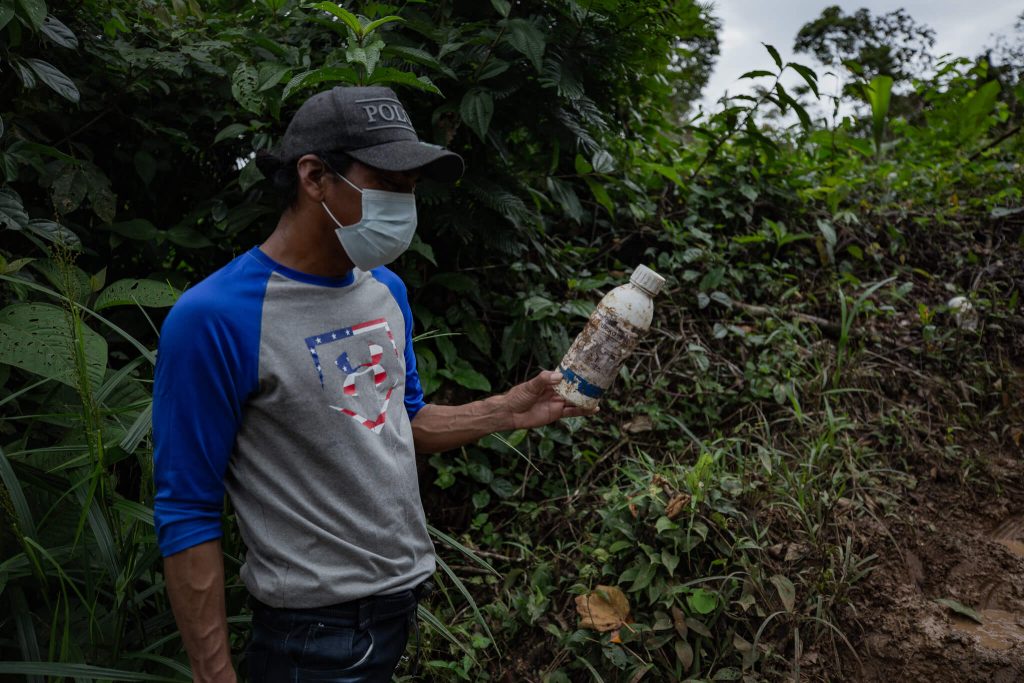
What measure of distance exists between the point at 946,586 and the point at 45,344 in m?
3.05

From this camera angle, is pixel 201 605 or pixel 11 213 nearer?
pixel 201 605

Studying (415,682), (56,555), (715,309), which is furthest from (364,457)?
(715,309)

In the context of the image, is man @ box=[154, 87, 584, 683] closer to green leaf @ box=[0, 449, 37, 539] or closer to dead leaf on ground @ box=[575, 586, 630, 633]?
green leaf @ box=[0, 449, 37, 539]

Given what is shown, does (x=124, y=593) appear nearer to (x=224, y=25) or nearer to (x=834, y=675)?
(x=834, y=675)

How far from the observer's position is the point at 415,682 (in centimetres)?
268

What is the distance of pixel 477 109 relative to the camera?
106 inches

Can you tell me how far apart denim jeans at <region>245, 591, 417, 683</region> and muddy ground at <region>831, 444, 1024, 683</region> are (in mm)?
1671

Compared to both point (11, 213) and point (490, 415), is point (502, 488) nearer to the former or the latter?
point (490, 415)

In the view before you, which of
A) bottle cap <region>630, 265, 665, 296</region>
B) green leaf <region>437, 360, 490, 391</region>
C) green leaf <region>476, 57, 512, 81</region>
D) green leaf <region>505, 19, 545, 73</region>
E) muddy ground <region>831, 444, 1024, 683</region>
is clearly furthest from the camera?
green leaf <region>437, 360, 490, 391</region>

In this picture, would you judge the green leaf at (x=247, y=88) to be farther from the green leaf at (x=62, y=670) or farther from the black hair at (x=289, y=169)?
the green leaf at (x=62, y=670)

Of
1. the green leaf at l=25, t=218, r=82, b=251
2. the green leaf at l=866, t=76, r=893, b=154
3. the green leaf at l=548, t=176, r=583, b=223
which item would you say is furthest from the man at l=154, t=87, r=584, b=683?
the green leaf at l=866, t=76, r=893, b=154

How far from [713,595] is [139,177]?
274 centimetres

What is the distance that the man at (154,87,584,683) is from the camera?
4.69 feet

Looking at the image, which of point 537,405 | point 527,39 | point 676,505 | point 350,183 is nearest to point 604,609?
point 676,505
